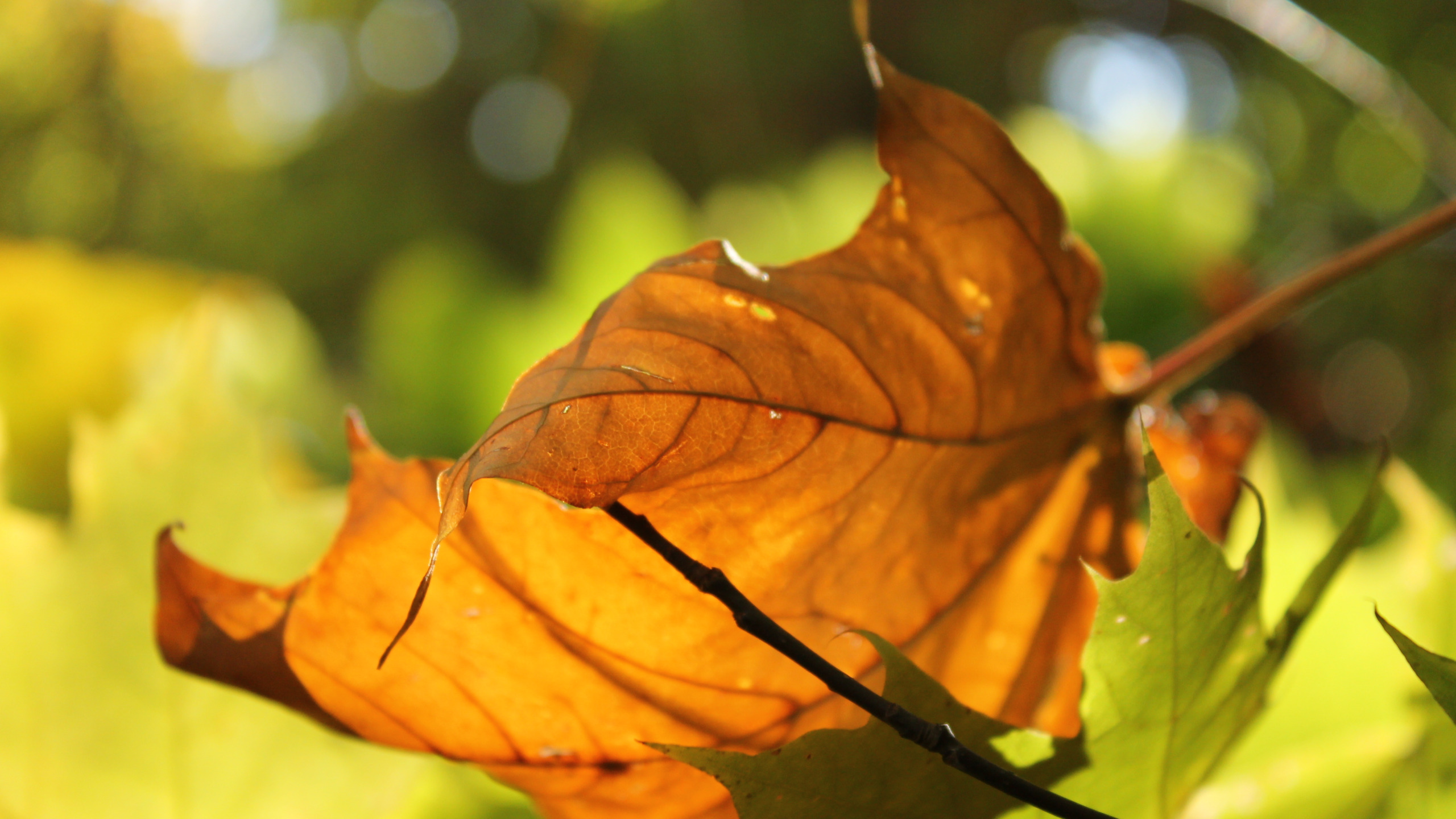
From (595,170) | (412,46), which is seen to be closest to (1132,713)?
(595,170)

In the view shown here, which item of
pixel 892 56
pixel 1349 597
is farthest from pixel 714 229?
pixel 892 56

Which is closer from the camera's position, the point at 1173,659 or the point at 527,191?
the point at 1173,659

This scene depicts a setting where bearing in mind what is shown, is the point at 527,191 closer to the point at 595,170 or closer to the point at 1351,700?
the point at 595,170

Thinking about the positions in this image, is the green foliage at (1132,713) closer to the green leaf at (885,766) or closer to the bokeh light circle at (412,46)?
the green leaf at (885,766)

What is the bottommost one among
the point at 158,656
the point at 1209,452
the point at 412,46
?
the point at 158,656

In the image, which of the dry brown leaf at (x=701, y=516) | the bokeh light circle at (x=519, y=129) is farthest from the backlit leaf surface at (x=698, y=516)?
the bokeh light circle at (x=519, y=129)

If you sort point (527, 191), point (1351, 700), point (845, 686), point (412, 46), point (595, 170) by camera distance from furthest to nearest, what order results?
point (412, 46)
point (527, 191)
point (595, 170)
point (1351, 700)
point (845, 686)

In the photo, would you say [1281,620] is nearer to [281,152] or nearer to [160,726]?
[160,726]
